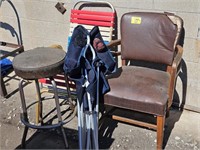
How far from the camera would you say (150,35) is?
95.3 inches

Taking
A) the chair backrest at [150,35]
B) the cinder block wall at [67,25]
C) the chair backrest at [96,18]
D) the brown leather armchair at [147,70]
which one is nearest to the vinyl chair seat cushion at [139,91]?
the brown leather armchair at [147,70]

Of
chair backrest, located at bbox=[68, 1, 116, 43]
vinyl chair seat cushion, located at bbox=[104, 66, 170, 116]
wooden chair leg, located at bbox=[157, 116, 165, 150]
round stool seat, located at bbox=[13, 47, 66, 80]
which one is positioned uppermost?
chair backrest, located at bbox=[68, 1, 116, 43]

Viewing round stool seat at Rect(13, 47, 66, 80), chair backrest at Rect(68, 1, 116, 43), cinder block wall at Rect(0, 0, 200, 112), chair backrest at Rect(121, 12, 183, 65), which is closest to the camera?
round stool seat at Rect(13, 47, 66, 80)

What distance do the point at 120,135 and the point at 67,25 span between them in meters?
1.34

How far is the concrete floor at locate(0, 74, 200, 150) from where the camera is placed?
241 centimetres

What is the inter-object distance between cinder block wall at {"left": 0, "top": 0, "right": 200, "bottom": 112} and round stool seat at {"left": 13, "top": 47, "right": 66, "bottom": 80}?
2.96 feet

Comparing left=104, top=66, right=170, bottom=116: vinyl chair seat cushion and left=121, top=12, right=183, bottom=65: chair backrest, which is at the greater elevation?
left=121, top=12, right=183, bottom=65: chair backrest

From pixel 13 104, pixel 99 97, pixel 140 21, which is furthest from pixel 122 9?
pixel 13 104

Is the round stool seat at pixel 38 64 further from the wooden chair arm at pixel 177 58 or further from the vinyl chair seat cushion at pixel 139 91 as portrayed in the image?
the wooden chair arm at pixel 177 58

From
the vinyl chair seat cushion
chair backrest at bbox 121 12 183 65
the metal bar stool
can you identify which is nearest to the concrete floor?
the metal bar stool

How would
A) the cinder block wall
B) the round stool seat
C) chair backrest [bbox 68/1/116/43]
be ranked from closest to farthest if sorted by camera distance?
the round stool seat
the cinder block wall
chair backrest [bbox 68/1/116/43]

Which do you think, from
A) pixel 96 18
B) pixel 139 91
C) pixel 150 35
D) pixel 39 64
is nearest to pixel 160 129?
pixel 139 91

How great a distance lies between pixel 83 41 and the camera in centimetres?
213

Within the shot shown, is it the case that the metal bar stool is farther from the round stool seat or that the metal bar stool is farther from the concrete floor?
→ the concrete floor
